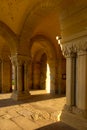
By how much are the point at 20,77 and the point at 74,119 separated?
4.50m

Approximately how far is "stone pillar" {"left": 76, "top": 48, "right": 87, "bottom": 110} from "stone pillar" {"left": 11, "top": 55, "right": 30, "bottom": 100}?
4248mm

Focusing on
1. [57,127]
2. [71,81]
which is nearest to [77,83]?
[71,81]

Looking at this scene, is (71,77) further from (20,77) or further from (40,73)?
(40,73)

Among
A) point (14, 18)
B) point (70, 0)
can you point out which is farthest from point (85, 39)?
point (14, 18)

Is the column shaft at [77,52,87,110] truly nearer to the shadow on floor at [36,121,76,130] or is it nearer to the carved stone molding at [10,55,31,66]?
the shadow on floor at [36,121,76,130]

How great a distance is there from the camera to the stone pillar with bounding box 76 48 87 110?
11.8ft

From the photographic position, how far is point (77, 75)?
12.7ft

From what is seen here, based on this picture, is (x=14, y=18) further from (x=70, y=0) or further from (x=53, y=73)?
(x=53, y=73)

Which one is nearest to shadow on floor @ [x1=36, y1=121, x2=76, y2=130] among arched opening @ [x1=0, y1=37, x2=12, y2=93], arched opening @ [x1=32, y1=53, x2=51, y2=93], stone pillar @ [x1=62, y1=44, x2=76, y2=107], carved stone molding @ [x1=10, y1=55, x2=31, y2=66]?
stone pillar @ [x1=62, y1=44, x2=76, y2=107]

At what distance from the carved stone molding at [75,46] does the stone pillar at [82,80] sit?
0.08 m

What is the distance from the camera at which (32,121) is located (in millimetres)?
4180

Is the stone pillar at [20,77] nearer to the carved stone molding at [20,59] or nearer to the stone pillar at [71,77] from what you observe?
the carved stone molding at [20,59]

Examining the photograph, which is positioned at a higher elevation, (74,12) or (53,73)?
(74,12)

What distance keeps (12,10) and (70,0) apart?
10.9 ft
